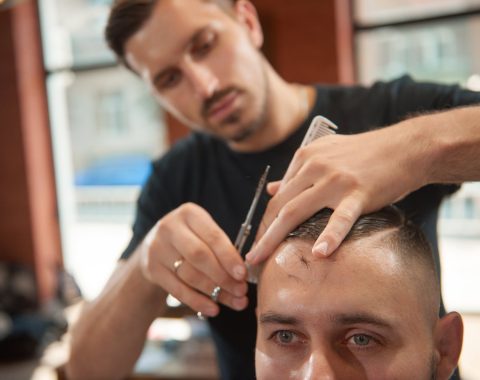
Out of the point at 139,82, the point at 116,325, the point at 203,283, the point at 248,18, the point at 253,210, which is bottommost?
the point at 139,82

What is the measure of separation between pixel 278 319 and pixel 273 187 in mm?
236

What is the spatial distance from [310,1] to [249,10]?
73.6 inches

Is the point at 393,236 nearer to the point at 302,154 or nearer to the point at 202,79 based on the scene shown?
the point at 302,154

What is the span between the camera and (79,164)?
14.5 ft

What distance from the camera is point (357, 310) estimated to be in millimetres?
816

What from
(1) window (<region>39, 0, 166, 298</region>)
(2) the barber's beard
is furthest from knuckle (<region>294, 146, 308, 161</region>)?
(1) window (<region>39, 0, 166, 298</region>)

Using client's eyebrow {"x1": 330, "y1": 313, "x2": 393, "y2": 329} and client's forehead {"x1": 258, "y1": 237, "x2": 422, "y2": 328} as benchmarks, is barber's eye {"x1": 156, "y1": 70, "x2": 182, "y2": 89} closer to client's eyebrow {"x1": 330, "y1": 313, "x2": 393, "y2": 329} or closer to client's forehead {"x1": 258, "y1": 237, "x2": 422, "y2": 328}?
client's forehead {"x1": 258, "y1": 237, "x2": 422, "y2": 328}

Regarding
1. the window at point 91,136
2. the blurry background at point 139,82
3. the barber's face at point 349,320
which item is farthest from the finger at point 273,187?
the window at point 91,136

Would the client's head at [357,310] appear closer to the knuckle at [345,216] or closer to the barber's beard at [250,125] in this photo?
the knuckle at [345,216]

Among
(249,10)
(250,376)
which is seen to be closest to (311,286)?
(250,376)

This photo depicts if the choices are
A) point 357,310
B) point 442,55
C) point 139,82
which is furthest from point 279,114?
point 139,82

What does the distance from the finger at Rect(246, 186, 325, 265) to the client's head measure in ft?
0.17

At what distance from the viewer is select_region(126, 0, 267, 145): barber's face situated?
50.2 inches

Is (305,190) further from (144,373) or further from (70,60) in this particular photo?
(70,60)
